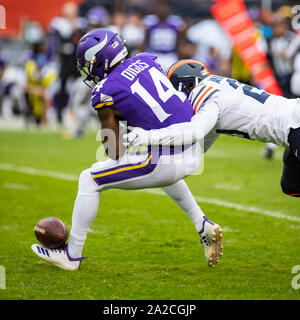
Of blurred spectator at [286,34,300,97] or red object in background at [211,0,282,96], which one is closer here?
blurred spectator at [286,34,300,97]

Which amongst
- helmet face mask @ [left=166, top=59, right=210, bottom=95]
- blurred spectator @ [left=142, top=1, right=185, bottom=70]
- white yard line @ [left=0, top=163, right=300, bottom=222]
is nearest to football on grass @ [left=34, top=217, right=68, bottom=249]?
helmet face mask @ [left=166, top=59, right=210, bottom=95]

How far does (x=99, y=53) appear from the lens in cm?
377

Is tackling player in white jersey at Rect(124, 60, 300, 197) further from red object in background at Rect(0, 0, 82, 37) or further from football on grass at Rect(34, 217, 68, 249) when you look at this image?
red object in background at Rect(0, 0, 82, 37)

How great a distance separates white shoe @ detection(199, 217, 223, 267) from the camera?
403 cm

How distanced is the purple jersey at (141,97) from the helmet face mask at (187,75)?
9.3 inches

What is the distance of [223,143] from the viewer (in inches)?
444

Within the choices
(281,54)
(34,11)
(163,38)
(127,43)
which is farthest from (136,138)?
(34,11)

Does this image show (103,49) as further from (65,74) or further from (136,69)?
(65,74)

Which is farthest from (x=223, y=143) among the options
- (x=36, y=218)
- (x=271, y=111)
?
(x=271, y=111)

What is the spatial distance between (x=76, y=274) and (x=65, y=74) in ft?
33.9

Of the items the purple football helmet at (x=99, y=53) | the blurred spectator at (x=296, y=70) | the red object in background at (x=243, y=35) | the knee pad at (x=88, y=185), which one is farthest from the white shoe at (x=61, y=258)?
the red object in background at (x=243, y=35)

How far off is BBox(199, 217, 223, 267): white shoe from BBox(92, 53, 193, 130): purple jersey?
778 mm
